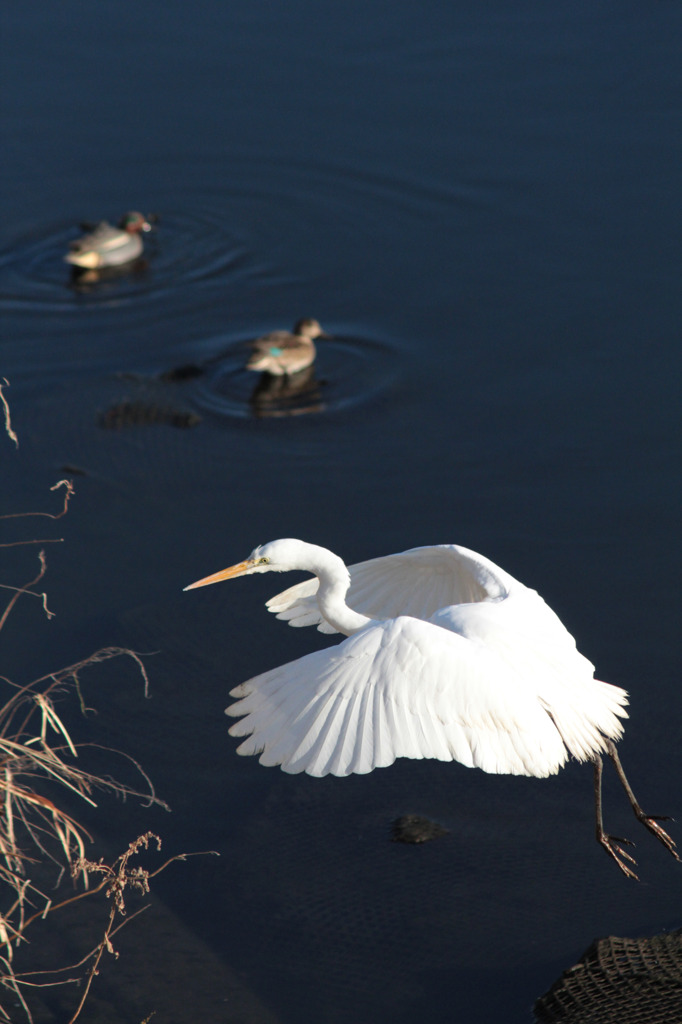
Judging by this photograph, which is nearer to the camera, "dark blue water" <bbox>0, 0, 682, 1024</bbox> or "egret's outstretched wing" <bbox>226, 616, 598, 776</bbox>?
"egret's outstretched wing" <bbox>226, 616, 598, 776</bbox>

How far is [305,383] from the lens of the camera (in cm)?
891

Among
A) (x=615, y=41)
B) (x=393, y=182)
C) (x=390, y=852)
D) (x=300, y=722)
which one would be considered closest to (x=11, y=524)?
(x=390, y=852)

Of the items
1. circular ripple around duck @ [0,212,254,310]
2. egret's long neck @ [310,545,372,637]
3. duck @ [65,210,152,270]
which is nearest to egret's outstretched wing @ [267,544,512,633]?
egret's long neck @ [310,545,372,637]

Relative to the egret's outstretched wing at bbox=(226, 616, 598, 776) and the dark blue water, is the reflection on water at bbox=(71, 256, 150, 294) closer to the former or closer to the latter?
the dark blue water

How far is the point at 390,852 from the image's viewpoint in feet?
17.9

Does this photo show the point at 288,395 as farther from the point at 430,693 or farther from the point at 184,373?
the point at 430,693

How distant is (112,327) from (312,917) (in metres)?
5.64

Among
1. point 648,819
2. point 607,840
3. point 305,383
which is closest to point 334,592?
point 607,840

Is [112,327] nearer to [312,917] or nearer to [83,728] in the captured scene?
[83,728]

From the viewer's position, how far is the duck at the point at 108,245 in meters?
10.0

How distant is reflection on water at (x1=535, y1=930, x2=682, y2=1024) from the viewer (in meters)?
4.53

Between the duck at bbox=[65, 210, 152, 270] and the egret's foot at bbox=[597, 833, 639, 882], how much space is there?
21.8 ft

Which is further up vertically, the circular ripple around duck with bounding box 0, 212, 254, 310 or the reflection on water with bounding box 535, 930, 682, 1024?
the circular ripple around duck with bounding box 0, 212, 254, 310

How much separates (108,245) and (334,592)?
240 inches
